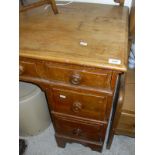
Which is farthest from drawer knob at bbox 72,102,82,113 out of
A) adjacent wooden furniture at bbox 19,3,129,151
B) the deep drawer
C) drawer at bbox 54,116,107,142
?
the deep drawer

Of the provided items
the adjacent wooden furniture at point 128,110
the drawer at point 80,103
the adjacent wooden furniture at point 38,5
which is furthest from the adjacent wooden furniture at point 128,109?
the adjacent wooden furniture at point 38,5

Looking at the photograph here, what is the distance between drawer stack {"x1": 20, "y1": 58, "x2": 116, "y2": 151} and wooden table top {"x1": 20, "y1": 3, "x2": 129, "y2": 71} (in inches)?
1.8

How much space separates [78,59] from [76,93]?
208 mm

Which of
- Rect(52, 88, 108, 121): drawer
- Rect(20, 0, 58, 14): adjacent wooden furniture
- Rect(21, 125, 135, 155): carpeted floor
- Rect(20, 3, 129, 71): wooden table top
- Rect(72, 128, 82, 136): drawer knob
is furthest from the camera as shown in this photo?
Rect(21, 125, 135, 155): carpeted floor

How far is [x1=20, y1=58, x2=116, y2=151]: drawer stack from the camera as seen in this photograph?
0.75 m

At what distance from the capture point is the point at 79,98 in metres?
0.87

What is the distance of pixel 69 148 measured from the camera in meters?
1.31

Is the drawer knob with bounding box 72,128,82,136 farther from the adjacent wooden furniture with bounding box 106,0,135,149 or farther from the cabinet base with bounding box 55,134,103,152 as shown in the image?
the adjacent wooden furniture with bounding box 106,0,135,149

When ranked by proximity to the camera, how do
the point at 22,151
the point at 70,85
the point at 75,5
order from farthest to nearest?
1. the point at 22,151
2. the point at 75,5
3. the point at 70,85

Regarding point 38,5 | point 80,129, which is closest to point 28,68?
point 38,5

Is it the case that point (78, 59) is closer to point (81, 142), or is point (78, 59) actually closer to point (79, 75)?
point (79, 75)
